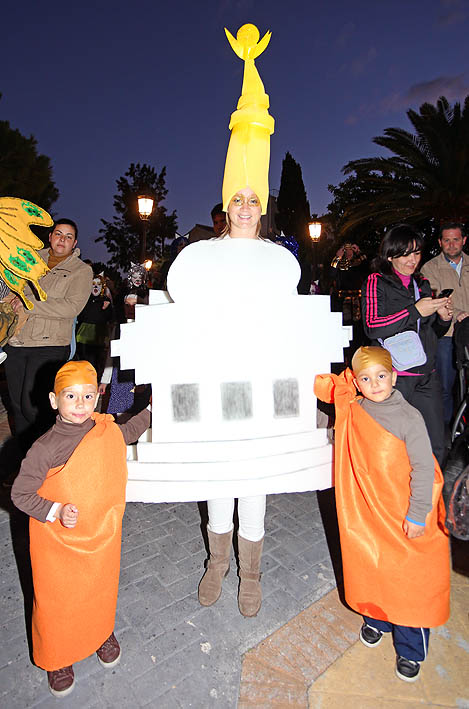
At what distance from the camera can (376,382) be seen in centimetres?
186

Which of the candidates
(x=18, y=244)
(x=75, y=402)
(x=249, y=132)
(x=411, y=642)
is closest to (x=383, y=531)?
(x=411, y=642)

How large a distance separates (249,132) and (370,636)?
2329 mm

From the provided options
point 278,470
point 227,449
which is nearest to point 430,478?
point 278,470

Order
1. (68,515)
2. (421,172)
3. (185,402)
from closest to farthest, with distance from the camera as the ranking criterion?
1. (68,515)
2. (185,402)
3. (421,172)

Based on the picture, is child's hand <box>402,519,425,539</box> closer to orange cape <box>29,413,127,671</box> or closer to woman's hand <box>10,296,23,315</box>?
orange cape <box>29,413,127,671</box>

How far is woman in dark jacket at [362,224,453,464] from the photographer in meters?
2.49

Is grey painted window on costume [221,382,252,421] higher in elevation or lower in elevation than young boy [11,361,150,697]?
higher

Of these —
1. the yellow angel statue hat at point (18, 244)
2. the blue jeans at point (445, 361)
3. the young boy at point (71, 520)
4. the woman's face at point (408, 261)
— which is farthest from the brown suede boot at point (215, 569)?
the blue jeans at point (445, 361)

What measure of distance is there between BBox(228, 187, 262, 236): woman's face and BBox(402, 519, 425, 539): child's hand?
4.68 feet

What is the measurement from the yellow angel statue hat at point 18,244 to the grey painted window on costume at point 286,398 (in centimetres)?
141

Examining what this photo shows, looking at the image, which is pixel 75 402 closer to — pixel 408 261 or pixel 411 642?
pixel 411 642

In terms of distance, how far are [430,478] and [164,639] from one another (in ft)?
4.59

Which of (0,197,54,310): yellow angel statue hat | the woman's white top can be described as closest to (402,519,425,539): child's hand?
the woman's white top

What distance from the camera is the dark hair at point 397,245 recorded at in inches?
98.2
